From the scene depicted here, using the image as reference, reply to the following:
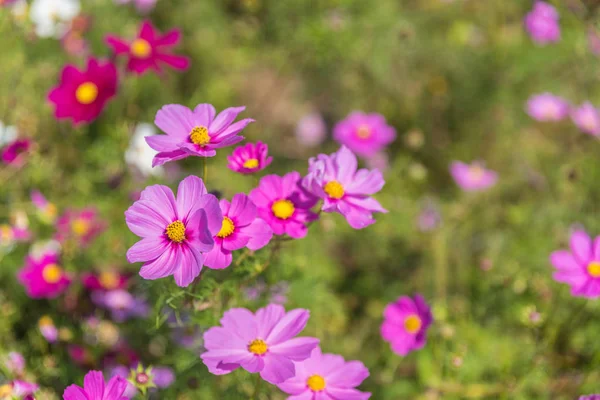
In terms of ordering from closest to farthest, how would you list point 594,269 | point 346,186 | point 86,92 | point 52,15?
point 346,186 < point 594,269 < point 86,92 < point 52,15

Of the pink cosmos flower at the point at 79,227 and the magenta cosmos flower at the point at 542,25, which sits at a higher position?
the magenta cosmos flower at the point at 542,25

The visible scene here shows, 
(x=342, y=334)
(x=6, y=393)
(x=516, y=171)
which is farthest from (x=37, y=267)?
(x=516, y=171)

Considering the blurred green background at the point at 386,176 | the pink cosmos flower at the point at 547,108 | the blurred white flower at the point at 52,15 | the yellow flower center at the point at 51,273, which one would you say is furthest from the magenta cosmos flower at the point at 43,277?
the pink cosmos flower at the point at 547,108

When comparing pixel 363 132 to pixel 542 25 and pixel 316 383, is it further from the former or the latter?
pixel 316 383

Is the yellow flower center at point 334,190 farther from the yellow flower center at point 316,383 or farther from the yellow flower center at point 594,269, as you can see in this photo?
the yellow flower center at point 594,269

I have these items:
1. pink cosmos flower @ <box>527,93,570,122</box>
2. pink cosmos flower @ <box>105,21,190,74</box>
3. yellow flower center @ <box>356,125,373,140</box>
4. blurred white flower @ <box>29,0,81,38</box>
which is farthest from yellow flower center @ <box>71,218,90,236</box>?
pink cosmos flower @ <box>527,93,570,122</box>

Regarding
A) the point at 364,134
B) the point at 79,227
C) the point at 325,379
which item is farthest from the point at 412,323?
the point at 79,227

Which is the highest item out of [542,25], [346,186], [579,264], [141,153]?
[542,25]
